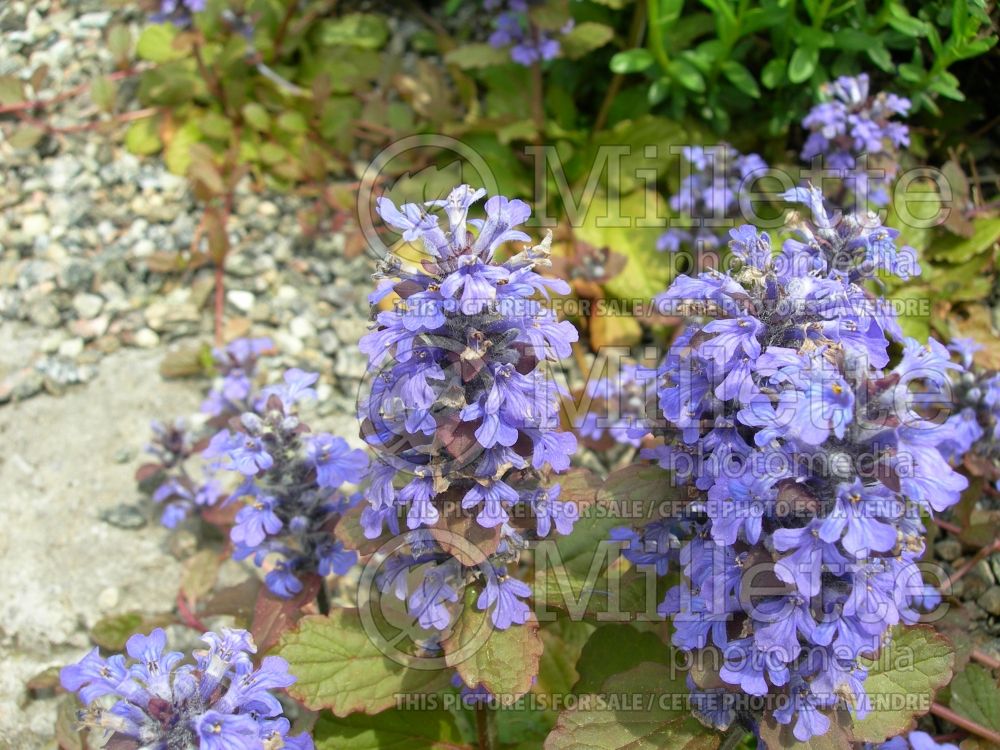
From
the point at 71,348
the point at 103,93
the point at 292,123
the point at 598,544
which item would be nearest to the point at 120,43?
the point at 103,93

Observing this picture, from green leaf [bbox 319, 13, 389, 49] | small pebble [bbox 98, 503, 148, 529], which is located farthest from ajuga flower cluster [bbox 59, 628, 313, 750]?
green leaf [bbox 319, 13, 389, 49]

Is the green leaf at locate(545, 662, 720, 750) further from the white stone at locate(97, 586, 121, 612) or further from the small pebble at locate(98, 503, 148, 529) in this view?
the small pebble at locate(98, 503, 148, 529)

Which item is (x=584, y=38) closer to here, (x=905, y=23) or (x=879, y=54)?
(x=879, y=54)

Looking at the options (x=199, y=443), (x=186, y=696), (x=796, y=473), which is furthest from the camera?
(x=199, y=443)

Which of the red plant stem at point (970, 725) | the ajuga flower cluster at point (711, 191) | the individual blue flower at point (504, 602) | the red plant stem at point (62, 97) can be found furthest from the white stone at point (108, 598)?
the red plant stem at point (970, 725)

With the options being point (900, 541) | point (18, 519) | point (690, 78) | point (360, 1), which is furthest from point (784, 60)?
point (18, 519)

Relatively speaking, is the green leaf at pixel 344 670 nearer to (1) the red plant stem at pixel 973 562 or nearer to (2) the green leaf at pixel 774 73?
(1) the red plant stem at pixel 973 562
